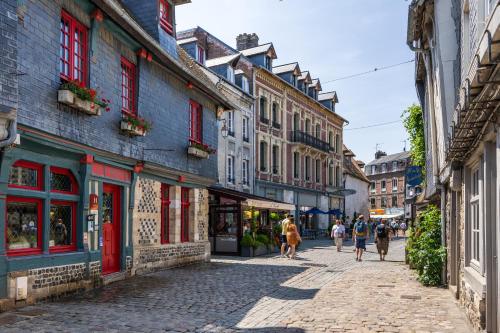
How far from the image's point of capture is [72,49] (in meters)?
9.84

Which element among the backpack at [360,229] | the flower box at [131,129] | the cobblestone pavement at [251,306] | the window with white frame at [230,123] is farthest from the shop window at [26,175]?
the window with white frame at [230,123]

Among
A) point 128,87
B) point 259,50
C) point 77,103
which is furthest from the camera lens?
point 259,50

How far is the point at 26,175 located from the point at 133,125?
10.7ft

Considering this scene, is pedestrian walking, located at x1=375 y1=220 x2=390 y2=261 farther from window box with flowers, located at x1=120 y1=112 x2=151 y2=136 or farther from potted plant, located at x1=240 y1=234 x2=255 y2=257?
window box with flowers, located at x1=120 y1=112 x2=151 y2=136

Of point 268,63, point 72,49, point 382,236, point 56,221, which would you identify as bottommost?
point 382,236

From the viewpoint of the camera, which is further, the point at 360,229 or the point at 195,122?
the point at 360,229

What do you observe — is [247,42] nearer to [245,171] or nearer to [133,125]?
[245,171]

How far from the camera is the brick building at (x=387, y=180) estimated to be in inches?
2751

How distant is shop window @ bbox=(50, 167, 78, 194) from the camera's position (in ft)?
31.2

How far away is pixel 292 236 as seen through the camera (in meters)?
18.0

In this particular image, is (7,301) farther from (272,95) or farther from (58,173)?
(272,95)

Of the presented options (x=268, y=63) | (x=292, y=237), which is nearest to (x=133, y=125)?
(x=292, y=237)

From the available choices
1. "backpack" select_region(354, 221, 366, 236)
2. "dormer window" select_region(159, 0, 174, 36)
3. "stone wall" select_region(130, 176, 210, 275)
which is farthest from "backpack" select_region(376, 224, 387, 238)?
"dormer window" select_region(159, 0, 174, 36)

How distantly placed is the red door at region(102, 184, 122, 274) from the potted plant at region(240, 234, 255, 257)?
7.77 metres
